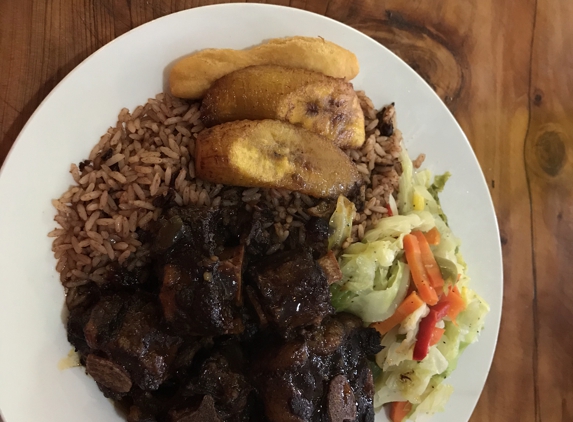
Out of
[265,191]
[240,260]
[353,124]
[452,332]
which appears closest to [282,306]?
[240,260]

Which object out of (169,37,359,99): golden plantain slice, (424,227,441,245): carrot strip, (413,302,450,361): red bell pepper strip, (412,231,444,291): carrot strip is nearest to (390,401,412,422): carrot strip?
(413,302,450,361): red bell pepper strip

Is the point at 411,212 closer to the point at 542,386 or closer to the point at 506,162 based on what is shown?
the point at 506,162

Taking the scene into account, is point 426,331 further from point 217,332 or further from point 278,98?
point 278,98

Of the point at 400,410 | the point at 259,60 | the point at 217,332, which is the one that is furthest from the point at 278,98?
the point at 400,410

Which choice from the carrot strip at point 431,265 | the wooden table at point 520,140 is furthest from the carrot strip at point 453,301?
the wooden table at point 520,140

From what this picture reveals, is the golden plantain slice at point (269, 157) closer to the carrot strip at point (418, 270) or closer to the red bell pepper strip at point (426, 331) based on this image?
the carrot strip at point (418, 270)

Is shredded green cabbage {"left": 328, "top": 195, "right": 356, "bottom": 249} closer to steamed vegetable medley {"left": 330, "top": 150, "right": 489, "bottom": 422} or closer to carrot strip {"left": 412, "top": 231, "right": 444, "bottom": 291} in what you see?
steamed vegetable medley {"left": 330, "top": 150, "right": 489, "bottom": 422}
